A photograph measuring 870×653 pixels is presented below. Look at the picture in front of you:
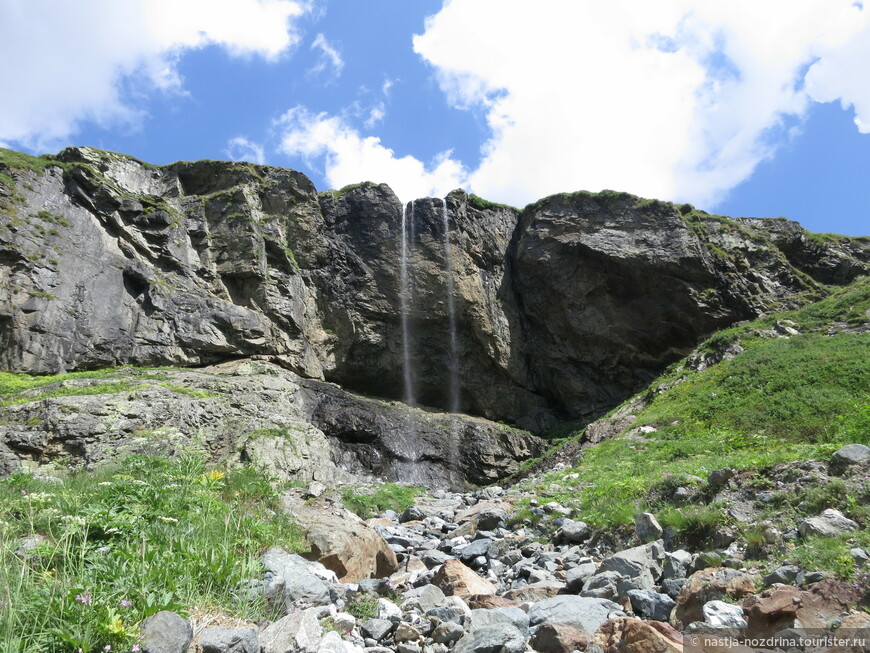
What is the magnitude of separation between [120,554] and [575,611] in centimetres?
360

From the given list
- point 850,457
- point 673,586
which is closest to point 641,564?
point 673,586

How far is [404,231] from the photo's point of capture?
111 ft

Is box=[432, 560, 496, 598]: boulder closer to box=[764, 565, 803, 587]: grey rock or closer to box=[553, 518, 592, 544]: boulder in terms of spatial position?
box=[553, 518, 592, 544]: boulder

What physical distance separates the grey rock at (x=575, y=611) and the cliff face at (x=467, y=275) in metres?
24.1

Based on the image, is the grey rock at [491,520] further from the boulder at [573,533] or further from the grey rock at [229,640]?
the grey rock at [229,640]

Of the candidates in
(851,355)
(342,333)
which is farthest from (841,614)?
(342,333)

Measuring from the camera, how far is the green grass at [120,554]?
2.99 m

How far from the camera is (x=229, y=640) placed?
334 centimetres

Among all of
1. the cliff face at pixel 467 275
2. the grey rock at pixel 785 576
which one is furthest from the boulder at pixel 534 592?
the cliff face at pixel 467 275

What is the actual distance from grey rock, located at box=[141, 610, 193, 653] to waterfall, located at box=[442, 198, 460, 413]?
1169 inches

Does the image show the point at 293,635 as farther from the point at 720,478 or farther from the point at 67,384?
the point at 67,384

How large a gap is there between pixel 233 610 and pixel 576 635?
8.28ft

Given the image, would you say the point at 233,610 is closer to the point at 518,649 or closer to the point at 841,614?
the point at 518,649

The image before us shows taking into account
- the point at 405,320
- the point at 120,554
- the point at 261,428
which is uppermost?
the point at 405,320
